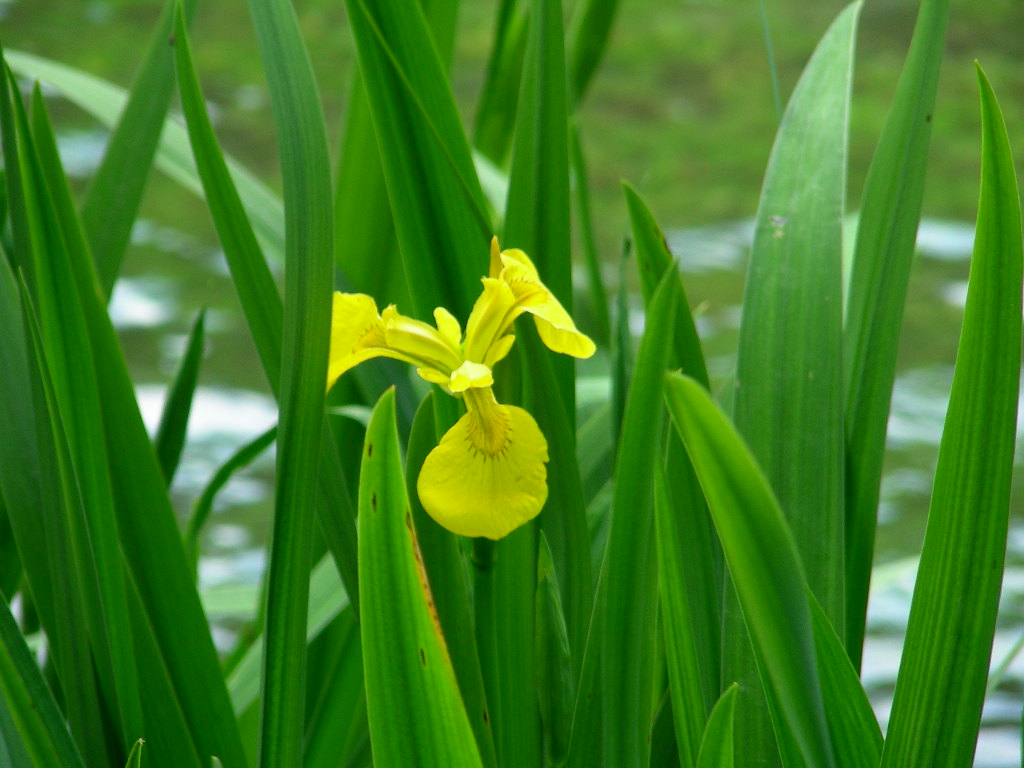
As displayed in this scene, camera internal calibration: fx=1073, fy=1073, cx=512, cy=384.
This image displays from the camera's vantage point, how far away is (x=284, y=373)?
251 mm

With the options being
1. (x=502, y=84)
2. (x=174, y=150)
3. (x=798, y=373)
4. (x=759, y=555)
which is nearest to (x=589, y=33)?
(x=502, y=84)

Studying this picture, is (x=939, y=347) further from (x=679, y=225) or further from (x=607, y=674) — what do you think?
(x=607, y=674)

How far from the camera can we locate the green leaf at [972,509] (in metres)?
0.24

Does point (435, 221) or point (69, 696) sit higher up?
point (435, 221)

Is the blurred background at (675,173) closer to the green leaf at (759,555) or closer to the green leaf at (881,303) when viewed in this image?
the green leaf at (881,303)

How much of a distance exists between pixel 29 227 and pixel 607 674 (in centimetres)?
Result: 20

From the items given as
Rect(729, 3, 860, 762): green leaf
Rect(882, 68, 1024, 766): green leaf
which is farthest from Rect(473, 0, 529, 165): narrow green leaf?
Rect(882, 68, 1024, 766): green leaf

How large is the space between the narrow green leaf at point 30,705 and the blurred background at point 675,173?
368mm

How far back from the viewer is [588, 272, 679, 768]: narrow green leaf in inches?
9.1

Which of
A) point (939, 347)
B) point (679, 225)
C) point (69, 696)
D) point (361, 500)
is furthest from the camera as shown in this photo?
point (679, 225)

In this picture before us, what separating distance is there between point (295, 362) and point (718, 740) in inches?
4.9

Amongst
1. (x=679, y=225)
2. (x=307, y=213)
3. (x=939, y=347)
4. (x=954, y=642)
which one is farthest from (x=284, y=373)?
(x=679, y=225)

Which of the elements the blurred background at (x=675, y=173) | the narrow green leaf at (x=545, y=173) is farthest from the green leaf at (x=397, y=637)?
the blurred background at (x=675, y=173)

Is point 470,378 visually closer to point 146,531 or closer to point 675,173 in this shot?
point 146,531
